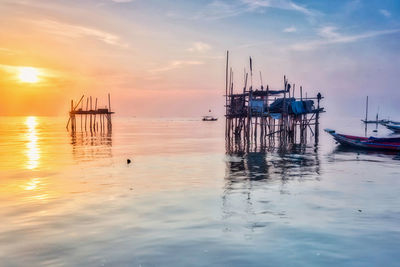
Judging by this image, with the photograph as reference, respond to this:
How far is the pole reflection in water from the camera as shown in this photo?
10.7m

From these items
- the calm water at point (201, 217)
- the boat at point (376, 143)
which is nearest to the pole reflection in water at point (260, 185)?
the calm water at point (201, 217)

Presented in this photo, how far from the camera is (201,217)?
10.5 m

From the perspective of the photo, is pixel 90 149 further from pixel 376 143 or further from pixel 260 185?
pixel 376 143

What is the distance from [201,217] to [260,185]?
549 centimetres

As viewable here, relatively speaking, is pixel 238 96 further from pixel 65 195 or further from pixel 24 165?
pixel 65 195

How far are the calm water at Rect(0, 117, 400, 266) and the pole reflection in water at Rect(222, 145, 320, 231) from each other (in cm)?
6

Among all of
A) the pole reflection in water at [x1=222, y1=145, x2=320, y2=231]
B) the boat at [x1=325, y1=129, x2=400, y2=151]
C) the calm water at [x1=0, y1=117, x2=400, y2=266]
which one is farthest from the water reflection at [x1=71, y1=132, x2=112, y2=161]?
the boat at [x1=325, y1=129, x2=400, y2=151]

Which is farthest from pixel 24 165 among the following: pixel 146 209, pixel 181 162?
pixel 146 209

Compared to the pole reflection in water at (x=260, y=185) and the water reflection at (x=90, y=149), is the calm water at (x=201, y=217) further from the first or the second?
the water reflection at (x=90, y=149)

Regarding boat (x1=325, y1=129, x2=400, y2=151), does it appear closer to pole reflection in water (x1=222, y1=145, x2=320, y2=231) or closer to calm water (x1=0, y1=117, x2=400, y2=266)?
pole reflection in water (x1=222, y1=145, x2=320, y2=231)

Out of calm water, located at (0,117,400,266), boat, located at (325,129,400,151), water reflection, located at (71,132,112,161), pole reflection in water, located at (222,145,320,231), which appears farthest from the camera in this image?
boat, located at (325,129,400,151)

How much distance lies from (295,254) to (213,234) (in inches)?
85.6

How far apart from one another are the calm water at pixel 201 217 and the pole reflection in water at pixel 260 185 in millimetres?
56

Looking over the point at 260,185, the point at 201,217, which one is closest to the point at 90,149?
the point at 260,185
